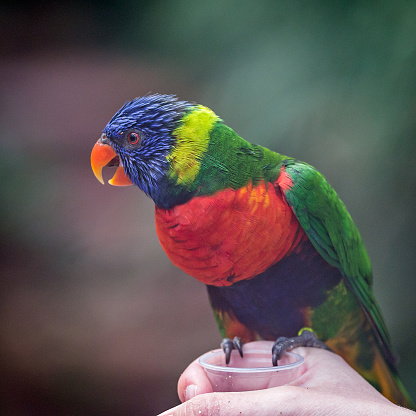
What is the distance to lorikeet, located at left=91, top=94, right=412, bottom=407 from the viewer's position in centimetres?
95

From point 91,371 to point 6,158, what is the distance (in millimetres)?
761

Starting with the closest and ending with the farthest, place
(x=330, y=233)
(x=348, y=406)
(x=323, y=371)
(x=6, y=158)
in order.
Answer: (x=348, y=406)
(x=323, y=371)
(x=330, y=233)
(x=6, y=158)

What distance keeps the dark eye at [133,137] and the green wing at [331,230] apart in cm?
39

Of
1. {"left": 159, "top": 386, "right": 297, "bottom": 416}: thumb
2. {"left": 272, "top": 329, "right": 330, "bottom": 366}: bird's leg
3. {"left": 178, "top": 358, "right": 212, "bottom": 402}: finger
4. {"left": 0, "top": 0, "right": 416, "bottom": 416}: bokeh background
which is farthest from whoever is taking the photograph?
{"left": 0, "top": 0, "right": 416, "bottom": 416}: bokeh background

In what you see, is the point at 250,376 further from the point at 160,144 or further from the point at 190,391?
the point at 160,144

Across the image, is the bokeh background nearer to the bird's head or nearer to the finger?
the bird's head

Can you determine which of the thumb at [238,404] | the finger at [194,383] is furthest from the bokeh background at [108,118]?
the thumb at [238,404]

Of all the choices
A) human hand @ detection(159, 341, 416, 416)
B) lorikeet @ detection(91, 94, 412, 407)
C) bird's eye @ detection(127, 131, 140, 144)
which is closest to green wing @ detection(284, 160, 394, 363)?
lorikeet @ detection(91, 94, 412, 407)

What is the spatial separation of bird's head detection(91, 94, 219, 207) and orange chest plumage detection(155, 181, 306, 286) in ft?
0.18

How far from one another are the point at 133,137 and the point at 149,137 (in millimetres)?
43

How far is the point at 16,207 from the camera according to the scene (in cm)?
129

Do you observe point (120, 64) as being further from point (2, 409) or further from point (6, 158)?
point (2, 409)

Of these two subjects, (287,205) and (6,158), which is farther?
(6,158)

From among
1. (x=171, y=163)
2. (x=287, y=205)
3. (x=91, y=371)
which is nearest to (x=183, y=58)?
(x=171, y=163)
